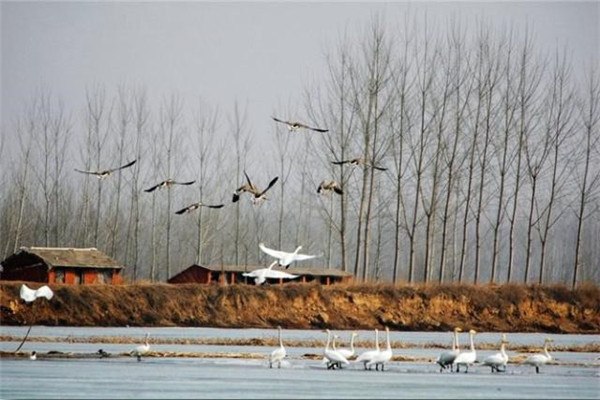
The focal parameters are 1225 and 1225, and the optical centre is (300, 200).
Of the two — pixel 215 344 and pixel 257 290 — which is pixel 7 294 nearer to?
pixel 257 290

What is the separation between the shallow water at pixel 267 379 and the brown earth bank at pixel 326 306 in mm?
14516

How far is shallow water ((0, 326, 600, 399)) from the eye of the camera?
21.8 m

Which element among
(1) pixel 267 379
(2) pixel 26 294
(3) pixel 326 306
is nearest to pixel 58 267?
(3) pixel 326 306

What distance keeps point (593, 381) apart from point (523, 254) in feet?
466

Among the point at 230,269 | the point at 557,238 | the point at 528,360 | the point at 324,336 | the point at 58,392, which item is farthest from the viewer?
the point at 557,238

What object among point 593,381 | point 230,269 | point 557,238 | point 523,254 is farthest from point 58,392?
point 523,254

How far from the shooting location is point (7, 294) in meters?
47.5

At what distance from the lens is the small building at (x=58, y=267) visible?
56375 mm

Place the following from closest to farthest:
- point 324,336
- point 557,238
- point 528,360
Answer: point 528,360 → point 324,336 → point 557,238

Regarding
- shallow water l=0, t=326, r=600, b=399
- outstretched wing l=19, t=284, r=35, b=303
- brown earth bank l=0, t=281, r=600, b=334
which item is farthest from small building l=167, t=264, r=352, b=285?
shallow water l=0, t=326, r=600, b=399

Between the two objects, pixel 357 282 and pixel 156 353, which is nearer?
pixel 156 353

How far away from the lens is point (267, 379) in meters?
24.5

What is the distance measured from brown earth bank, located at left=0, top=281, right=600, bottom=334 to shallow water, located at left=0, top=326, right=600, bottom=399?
14.5 m

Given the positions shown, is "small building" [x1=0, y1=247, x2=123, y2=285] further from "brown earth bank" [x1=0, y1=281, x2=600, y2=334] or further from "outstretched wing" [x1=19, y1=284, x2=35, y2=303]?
"outstretched wing" [x1=19, y1=284, x2=35, y2=303]
